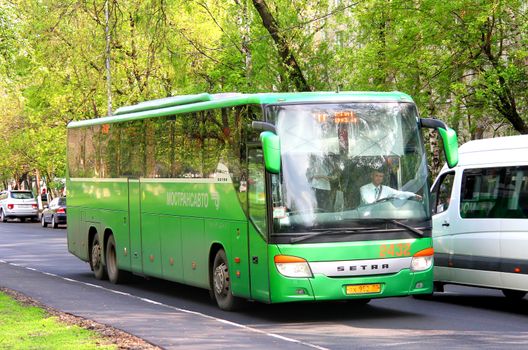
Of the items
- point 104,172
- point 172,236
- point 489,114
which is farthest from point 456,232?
point 489,114

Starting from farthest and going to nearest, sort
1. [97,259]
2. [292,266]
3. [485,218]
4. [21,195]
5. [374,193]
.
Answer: [21,195] → [97,259] → [485,218] → [374,193] → [292,266]

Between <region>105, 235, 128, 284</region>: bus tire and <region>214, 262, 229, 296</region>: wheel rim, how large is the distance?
5.55 metres

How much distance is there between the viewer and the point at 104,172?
71.9 feet

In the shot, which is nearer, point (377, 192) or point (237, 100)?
point (377, 192)

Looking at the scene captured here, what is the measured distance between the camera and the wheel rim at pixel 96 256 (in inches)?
880

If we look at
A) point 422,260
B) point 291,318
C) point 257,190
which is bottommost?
point 291,318

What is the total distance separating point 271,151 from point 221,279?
288 centimetres

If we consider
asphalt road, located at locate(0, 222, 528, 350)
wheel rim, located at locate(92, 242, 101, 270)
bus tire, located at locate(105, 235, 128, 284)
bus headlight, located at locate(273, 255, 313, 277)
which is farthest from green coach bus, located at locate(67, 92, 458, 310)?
wheel rim, located at locate(92, 242, 101, 270)

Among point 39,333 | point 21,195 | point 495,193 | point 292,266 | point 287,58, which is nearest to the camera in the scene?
point 39,333

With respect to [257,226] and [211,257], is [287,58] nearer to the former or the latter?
[211,257]

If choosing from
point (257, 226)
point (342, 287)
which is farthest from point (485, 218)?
point (257, 226)

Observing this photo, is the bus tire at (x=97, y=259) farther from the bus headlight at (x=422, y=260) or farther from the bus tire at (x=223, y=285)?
the bus headlight at (x=422, y=260)

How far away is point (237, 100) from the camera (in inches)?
602

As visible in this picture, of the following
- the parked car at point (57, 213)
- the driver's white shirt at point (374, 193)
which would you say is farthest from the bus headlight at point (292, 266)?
the parked car at point (57, 213)
